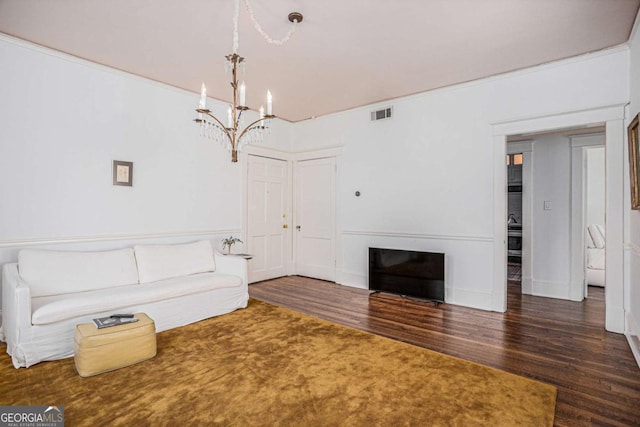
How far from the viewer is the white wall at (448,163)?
3.67 m

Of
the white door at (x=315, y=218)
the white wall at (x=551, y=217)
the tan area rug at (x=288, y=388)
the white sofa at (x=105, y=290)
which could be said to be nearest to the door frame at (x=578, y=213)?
the white wall at (x=551, y=217)

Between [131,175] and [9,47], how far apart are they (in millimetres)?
1596

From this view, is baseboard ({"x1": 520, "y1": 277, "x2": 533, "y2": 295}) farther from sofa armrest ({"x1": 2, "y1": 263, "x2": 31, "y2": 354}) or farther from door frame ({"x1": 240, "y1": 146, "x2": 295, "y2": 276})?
sofa armrest ({"x1": 2, "y1": 263, "x2": 31, "y2": 354})

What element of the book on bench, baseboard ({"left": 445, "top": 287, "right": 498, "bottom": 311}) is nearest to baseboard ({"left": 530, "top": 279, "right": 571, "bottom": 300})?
baseboard ({"left": 445, "top": 287, "right": 498, "bottom": 311})

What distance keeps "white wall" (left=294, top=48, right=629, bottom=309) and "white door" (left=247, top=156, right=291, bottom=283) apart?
45.0 inches

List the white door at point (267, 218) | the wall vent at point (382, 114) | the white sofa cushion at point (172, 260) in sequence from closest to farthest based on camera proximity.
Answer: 1. the white sofa cushion at point (172, 260)
2. the wall vent at point (382, 114)
3. the white door at point (267, 218)

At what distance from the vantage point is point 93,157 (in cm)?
377

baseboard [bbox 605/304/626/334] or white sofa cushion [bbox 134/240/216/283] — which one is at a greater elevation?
white sofa cushion [bbox 134/240/216/283]

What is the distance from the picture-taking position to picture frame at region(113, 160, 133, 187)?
3918 millimetres

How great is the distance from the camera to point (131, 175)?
13.3 ft

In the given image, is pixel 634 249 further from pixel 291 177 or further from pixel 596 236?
pixel 291 177

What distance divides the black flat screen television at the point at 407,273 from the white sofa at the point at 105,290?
193 cm

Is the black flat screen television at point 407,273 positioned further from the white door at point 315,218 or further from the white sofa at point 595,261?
the white sofa at point 595,261

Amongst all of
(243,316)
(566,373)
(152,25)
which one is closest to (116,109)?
(152,25)
